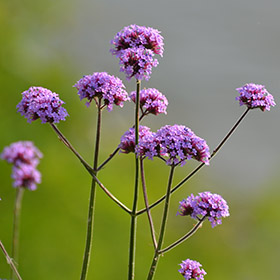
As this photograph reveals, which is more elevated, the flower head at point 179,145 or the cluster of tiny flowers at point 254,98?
the cluster of tiny flowers at point 254,98

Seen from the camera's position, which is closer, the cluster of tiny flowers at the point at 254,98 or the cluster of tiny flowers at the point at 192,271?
the cluster of tiny flowers at the point at 192,271

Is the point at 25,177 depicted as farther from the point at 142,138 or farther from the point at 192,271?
the point at 192,271

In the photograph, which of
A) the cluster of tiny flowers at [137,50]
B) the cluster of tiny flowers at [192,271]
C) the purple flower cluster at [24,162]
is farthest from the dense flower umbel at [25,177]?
the cluster of tiny flowers at [192,271]

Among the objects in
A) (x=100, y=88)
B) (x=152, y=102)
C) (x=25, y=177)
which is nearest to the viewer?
(x=100, y=88)

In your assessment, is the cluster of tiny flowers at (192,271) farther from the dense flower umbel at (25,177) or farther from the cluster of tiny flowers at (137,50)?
the dense flower umbel at (25,177)

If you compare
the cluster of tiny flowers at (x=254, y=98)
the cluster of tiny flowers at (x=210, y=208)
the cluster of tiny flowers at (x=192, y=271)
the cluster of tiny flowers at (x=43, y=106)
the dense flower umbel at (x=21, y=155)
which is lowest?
the cluster of tiny flowers at (x=192, y=271)

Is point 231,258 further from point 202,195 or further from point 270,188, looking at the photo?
point 202,195

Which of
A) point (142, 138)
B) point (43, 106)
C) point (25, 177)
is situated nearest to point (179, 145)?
A: point (142, 138)
